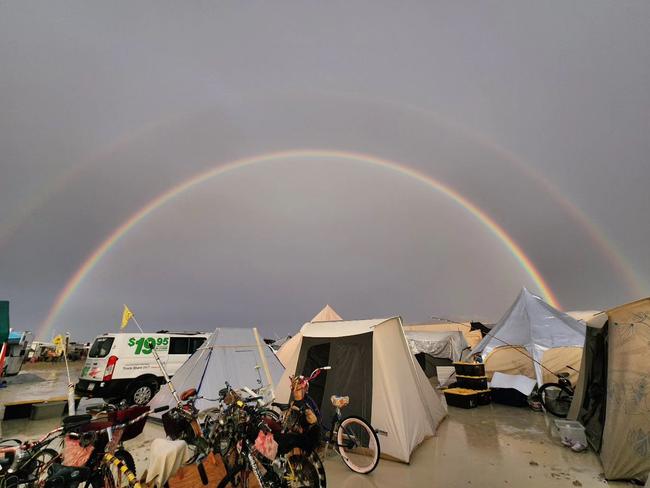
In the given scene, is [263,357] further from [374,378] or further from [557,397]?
[557,397]

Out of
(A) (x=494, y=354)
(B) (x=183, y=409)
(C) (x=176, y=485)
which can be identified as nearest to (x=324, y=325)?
(B) (x=183, y=409)

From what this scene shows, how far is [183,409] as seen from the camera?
13.0ft

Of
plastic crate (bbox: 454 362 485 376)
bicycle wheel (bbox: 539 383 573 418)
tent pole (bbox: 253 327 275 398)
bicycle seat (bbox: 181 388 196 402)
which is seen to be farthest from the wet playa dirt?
tent pole (bbox: 253 327 275 398)

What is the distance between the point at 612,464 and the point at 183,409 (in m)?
5.60

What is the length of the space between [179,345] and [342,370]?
6700 mm

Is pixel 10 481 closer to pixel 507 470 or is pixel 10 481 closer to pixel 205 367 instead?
pixel 205 367

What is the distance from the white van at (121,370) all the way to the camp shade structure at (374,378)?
4.80 meters

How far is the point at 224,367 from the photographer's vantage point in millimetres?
7109

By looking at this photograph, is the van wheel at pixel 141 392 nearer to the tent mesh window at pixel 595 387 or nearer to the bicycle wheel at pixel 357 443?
the bicycle wheel at pixel 357 443

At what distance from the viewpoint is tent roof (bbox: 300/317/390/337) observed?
224 inches

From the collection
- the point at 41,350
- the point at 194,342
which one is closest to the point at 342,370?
the point at 194,342

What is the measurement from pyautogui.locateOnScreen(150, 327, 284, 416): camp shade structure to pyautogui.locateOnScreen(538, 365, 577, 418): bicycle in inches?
279

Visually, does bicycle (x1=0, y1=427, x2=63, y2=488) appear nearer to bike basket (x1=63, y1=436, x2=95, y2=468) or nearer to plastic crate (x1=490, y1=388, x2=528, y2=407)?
bike basket (x1=63, y1=436, x2=95, y2=468)

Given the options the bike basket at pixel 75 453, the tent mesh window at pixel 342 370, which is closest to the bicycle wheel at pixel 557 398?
the tent mesh window at pixel 342 370
